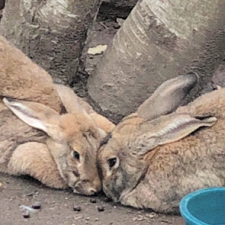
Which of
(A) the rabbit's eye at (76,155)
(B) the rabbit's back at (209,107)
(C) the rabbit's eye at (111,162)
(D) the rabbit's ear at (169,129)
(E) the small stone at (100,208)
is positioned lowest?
(E) the small stone at (100,208)

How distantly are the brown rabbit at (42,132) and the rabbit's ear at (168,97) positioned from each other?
1.27ft

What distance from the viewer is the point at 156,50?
656 centimetres

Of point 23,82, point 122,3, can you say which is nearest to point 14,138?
point 23,82

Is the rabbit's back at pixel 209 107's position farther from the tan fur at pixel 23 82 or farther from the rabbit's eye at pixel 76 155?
the tan fur at pixel 23 82

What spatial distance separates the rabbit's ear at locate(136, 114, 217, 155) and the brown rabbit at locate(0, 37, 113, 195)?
1.20 ft

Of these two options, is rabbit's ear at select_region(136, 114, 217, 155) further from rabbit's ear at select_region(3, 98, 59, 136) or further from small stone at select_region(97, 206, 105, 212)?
rabbit's ear at select_region(3, 98, 59, 136)

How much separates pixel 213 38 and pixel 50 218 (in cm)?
204

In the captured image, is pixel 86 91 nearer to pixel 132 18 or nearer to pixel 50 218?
pixel 132 18

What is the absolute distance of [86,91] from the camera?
7.28 m

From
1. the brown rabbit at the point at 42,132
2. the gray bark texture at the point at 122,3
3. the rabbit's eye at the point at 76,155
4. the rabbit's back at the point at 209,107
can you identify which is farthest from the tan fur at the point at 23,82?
the gray bark texture at the point at 122,3

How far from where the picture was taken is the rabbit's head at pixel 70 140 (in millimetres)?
5746

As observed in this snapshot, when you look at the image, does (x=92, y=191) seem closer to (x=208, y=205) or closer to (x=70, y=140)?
(x=70, y=140)

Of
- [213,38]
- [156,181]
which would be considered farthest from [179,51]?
[156,181]

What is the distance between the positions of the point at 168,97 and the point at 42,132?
3.16ft
